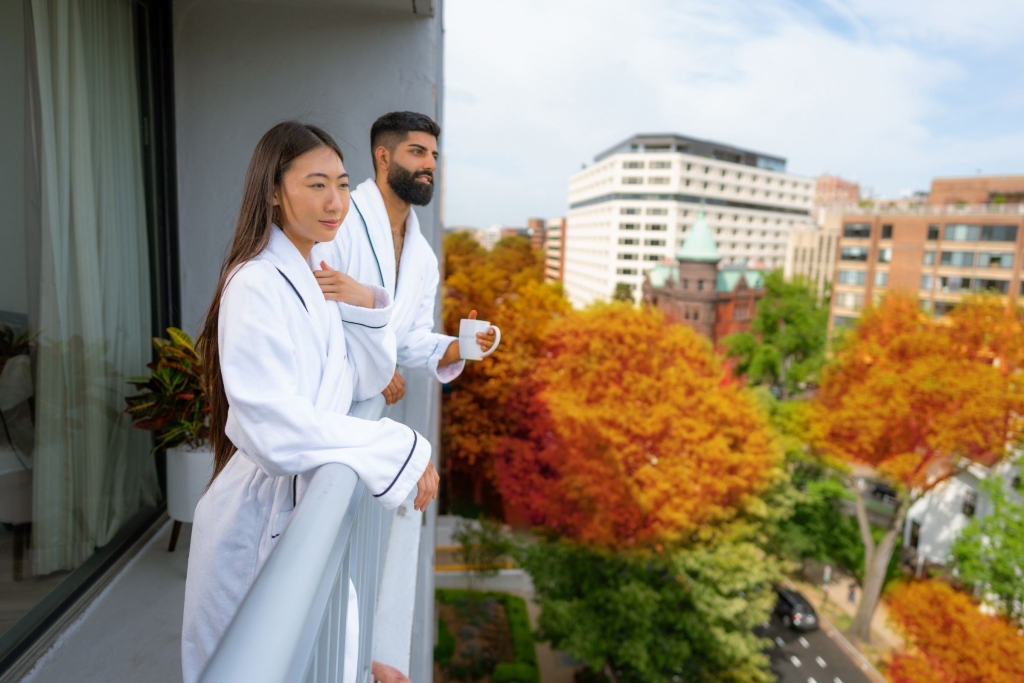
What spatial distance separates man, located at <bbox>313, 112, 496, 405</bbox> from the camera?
68.9 inches

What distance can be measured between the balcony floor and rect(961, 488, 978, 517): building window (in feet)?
51.0

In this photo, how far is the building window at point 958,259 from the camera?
22852 millimetres

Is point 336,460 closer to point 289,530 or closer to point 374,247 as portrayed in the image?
point 289,530

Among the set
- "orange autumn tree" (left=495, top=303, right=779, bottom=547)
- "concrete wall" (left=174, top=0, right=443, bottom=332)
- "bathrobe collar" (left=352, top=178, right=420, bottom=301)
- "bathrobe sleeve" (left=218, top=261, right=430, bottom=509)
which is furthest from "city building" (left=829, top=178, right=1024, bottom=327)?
"bathrobe sleeve" (left=218, top=261, right=430, bottom=509)

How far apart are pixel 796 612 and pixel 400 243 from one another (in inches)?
462

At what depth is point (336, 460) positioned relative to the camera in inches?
38.5

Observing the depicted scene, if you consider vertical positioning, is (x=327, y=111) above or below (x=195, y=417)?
above

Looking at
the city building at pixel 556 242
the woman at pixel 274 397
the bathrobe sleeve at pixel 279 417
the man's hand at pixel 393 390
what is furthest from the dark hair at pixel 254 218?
the city building at pixel 556 242

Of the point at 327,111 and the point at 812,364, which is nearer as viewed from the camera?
the point at 327,111

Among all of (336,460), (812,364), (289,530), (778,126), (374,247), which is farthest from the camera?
(778,126)

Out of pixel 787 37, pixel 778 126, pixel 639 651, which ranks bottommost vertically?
pixel 639 651

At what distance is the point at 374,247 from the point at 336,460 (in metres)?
0.90

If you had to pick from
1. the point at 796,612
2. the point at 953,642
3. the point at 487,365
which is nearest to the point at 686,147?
the point at 487,365

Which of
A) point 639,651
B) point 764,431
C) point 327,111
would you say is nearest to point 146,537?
point 327,111
